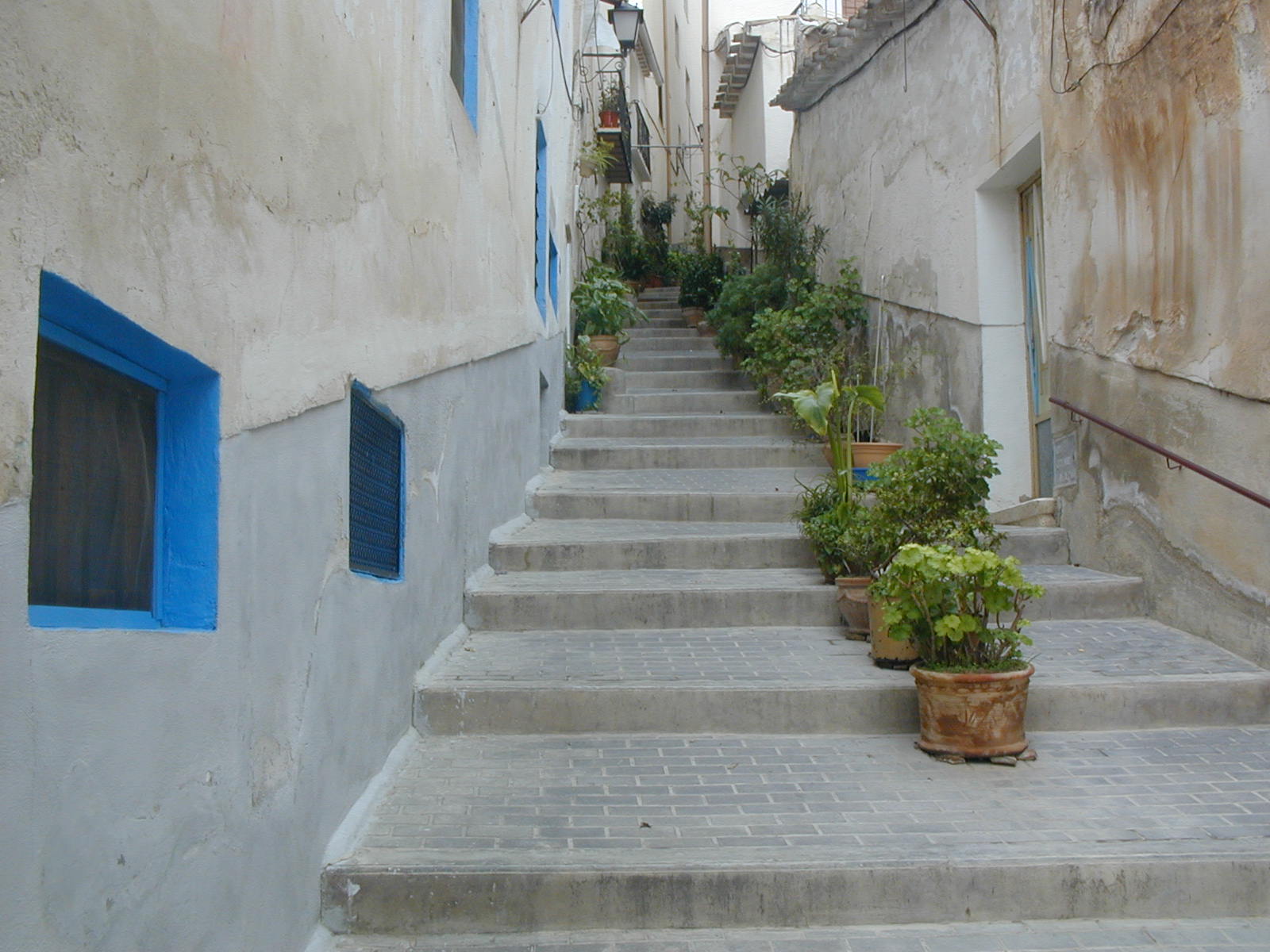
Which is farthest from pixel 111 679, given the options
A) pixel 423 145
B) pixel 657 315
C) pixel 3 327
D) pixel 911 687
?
pixel 657 315

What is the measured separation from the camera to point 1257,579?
179 inches

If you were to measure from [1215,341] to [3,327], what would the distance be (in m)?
4.70

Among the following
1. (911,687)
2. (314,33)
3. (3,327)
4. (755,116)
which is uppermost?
(755,116)

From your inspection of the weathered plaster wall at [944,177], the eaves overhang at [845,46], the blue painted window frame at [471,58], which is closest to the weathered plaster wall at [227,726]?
the blue painted window frame at [471,58]

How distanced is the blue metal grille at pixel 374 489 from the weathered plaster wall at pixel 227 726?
0.32 feet

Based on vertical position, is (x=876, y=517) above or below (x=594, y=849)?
above

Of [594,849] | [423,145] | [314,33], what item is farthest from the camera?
[423,145]

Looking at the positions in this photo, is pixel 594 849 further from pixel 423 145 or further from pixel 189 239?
pixel 423 145

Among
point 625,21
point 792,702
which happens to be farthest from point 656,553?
point 625,21

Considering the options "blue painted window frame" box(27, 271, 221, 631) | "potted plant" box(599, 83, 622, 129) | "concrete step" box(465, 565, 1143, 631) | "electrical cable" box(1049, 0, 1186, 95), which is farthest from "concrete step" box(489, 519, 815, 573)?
"potted plant" box(599, 83, 622, 129)

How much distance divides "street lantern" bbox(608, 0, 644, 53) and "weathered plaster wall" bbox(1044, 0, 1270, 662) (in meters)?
7.95

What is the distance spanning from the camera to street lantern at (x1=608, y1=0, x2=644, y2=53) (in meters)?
13.1

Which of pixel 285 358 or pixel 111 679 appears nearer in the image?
pixel 111 679

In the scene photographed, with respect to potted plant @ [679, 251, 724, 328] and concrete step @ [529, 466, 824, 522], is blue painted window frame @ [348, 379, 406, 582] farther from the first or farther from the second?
potted plant @ [679, 251, 724, 328]
